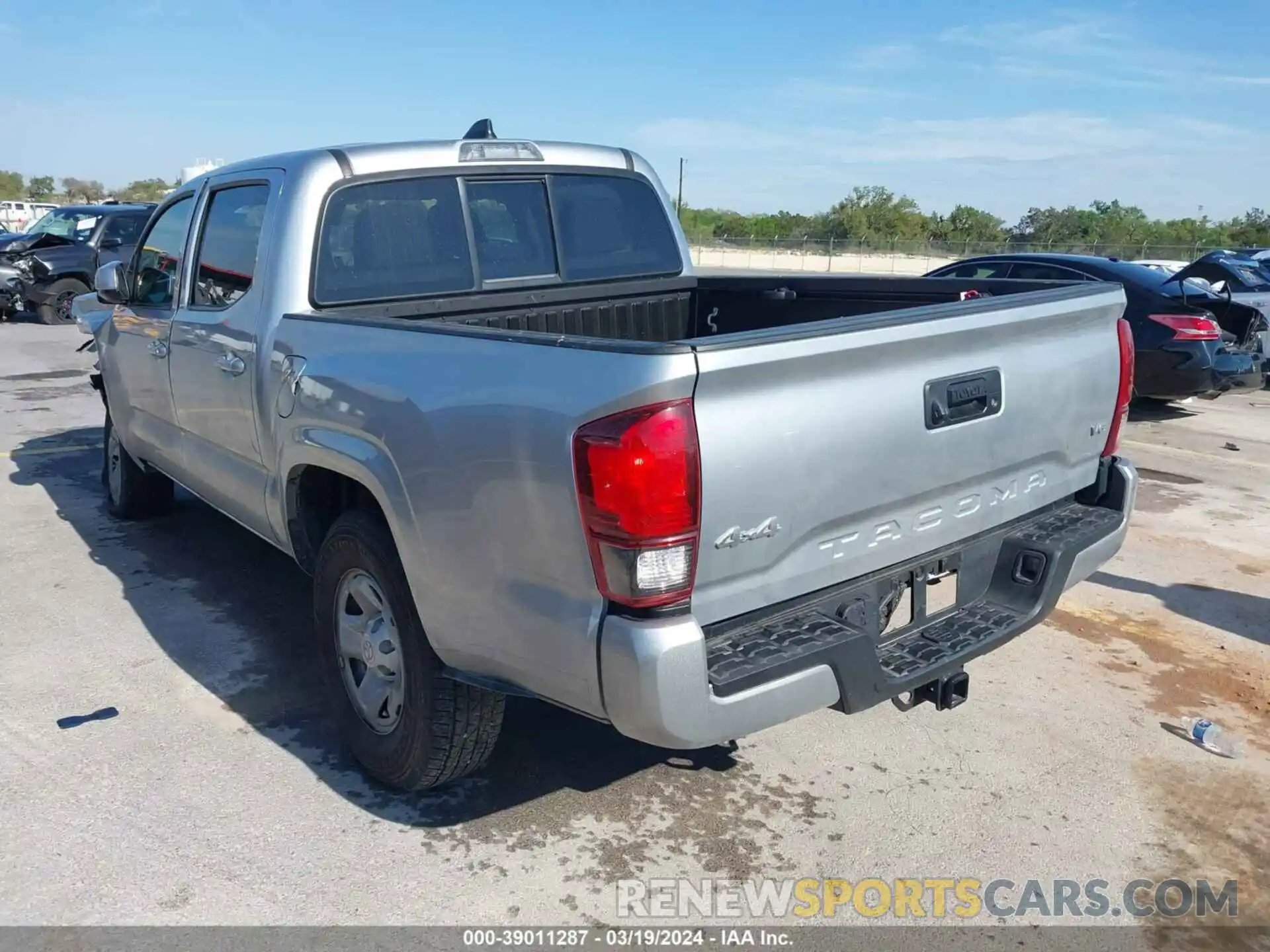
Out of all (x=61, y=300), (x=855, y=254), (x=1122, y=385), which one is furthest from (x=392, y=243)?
(x=855, y=254)

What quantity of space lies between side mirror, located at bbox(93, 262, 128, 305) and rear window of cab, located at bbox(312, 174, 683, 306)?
209 cm

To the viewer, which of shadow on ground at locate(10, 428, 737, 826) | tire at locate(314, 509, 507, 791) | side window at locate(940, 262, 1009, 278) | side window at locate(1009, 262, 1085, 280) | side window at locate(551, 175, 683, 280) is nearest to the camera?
tire at locate(314, 509, 507, 791)

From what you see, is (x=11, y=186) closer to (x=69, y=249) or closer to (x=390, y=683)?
(x=69, y=249)

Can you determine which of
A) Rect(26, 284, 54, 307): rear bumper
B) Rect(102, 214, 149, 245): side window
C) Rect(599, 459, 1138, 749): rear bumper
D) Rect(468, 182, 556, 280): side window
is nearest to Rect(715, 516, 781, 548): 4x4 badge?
Rect(599, 459, 1138, 749): rear bumper

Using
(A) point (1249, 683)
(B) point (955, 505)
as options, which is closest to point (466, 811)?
(B) point (955, 505)

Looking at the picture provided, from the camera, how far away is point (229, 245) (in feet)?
14.9

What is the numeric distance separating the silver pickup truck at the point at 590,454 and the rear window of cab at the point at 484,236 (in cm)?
1

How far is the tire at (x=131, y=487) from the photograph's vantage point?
20.7 ft

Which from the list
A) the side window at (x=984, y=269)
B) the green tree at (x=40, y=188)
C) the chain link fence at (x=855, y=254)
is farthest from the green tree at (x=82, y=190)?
the side window at (x=984, y=269)

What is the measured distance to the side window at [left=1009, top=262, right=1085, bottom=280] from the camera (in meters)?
10.5

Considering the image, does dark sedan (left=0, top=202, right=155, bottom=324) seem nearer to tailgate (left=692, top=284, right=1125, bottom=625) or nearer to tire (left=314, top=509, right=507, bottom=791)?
tire (left=314, top=509, right=507, bottom=791)

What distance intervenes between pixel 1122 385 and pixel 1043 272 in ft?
25.8

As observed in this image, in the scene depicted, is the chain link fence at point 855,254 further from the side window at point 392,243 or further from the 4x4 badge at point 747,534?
the 4x4 badge at point 747,534

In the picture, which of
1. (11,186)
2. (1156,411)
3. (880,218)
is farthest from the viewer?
(11,186)
